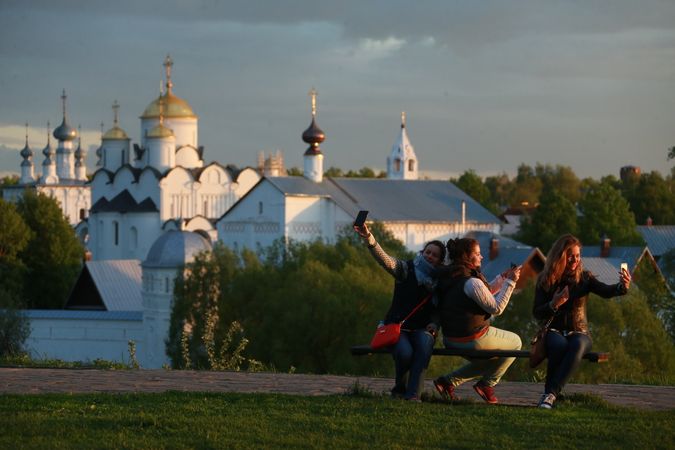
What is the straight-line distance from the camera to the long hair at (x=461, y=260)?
10766 millimetres

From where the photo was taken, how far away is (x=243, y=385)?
1194 cm

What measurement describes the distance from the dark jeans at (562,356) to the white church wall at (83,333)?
44.9 metres

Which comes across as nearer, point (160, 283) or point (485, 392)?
point (485, 392)

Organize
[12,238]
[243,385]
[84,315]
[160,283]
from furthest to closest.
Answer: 1. [12,238]
2. [84,315]
3. [160,283]
4. [243,385]

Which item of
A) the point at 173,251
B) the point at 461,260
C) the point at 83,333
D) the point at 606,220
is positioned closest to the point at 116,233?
the point at 83,333

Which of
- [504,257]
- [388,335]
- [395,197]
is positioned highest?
[395,197]

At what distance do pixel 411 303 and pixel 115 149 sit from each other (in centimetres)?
8159

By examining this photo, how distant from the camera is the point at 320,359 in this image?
129 feet

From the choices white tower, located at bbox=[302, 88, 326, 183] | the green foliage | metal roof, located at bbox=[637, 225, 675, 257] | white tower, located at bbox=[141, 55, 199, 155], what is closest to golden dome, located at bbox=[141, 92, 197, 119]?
white tower, located at bbox=[141, 55, 199, 155]

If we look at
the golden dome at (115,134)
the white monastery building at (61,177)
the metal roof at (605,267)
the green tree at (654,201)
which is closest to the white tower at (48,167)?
the white monastery building at (61,177)

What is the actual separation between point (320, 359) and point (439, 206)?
126 feet

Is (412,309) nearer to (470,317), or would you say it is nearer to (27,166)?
(470,317)

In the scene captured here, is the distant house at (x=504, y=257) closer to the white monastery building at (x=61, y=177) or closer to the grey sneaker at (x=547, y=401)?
the grey sneaker at (x=547, y=401)

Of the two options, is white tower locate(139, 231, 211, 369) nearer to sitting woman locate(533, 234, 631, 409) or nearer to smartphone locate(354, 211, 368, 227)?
smartphone locate(354, 211, 368, 227)
